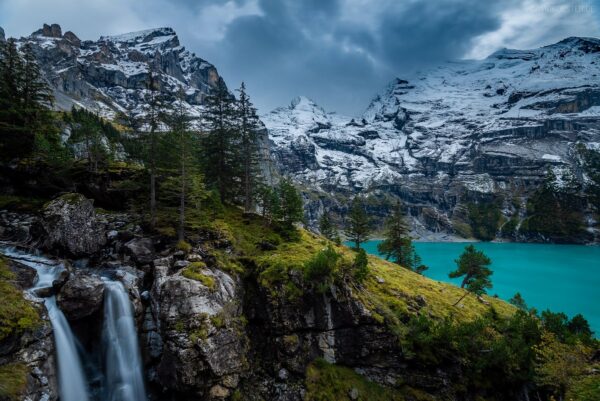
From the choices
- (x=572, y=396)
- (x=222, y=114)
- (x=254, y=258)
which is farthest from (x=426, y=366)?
(x=222, y=114)

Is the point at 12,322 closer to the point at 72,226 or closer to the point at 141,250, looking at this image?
the point at 72,226

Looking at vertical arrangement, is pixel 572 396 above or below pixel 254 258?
below

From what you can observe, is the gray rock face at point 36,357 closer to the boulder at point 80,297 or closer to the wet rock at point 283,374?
the boulder at point 80,297

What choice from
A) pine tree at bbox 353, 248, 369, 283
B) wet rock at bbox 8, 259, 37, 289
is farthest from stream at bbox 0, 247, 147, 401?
pine tree at bbox 353, 248, 369, 283

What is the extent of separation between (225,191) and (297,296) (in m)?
22.9

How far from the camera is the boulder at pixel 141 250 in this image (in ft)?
93.8

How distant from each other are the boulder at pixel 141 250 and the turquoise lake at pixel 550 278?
2640 inches

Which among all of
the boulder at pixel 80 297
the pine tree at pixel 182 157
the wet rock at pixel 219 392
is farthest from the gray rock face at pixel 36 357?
the pine tree at pixel 182 157

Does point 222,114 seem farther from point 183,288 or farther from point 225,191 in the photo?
point 183,288

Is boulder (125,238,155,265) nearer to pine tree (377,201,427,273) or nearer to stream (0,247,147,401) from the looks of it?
stream (0,247,147,401)

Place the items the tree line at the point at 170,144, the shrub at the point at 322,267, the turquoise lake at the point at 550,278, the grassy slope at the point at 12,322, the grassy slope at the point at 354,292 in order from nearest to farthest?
the grassy slope at the point at 12,322 < the grassy slope at the point at 354,292 < the shrub at the point at 322,267 < the tree line at the point at 170,144 < the turquoise lake at the point at 550,278

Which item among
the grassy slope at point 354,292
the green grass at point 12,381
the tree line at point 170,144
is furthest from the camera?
the tree line at point 170,144

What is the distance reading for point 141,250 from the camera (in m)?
29.4

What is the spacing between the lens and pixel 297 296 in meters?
28.4
